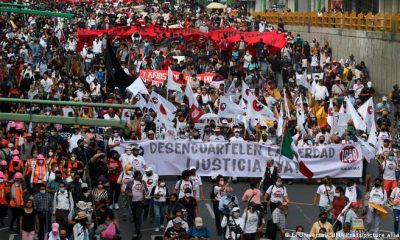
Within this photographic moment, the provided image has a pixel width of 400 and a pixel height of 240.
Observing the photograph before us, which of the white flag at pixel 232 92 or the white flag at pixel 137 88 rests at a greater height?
the white flag at pixel 137 88

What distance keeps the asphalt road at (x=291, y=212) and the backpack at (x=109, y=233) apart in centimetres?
225

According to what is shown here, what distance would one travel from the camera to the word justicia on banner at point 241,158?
94.5ft

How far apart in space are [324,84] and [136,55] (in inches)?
263

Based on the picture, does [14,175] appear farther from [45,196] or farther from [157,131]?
[157,131]

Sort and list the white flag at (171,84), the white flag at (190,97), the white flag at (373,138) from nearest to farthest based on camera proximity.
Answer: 1. the white flag at (373,138)
2. the white flag at (190,97)
3. the white flag at (171,84)

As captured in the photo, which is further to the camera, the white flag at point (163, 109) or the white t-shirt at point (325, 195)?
the white flag at point (163, 109)

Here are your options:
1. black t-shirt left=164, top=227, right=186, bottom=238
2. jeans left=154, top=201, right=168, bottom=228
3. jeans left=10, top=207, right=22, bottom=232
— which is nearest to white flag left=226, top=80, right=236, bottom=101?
jeans left=154, top=201, right=168, bottom=228

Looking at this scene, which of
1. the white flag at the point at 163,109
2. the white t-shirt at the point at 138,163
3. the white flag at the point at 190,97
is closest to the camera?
the white t-shirt at the point at 138,163

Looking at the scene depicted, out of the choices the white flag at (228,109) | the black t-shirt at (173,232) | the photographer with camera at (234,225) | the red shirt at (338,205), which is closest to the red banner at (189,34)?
the white flag at (228,109)

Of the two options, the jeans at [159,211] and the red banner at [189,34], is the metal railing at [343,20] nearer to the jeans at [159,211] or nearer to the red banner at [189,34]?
the red banner at [189,34]

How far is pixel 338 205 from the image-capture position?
24.0 meters

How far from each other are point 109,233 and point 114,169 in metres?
4.41

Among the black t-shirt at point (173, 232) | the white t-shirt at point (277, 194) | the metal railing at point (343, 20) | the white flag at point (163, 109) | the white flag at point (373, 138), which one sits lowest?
the black t-shirt at point (173, 232)

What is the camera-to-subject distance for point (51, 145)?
2780 cm
